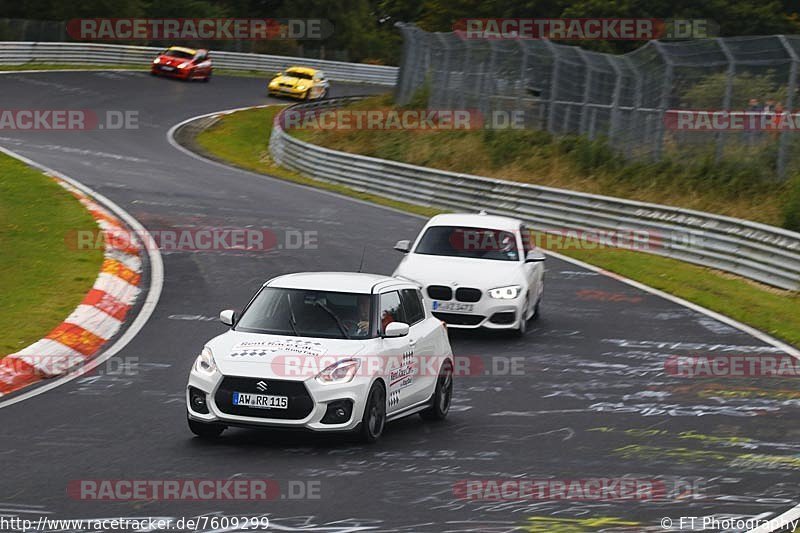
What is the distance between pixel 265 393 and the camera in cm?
1038

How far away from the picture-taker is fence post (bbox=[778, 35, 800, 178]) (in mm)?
27844

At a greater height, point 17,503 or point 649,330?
point 17,503

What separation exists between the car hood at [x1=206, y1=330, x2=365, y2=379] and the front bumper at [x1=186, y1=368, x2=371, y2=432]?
71 mm

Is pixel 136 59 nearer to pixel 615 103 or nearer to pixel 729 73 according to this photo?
pixel 615 103

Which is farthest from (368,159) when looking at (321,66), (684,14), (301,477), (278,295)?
(321,66)

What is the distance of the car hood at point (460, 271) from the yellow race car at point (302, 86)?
133ft

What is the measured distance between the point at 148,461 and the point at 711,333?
10.4m

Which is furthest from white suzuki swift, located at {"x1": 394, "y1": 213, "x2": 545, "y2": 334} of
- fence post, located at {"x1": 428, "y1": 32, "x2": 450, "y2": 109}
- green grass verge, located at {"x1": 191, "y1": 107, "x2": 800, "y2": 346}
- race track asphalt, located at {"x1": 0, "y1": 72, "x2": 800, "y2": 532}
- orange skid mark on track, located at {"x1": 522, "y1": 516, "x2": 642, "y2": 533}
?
fence post, located at {"x1": 428, "y1": 32, "x2": 450, "y2": 109}

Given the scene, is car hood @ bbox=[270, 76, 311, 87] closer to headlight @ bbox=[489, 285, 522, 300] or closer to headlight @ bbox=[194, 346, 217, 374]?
headlight @ bbox=[489, 285, 522, 300]

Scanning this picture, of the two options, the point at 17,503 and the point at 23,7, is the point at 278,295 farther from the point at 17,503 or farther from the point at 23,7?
the point at 23,7

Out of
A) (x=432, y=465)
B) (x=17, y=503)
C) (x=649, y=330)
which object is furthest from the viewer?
(x=649, y=330)

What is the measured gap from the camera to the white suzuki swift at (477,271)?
16766 mm

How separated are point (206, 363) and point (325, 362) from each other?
0.98 meters

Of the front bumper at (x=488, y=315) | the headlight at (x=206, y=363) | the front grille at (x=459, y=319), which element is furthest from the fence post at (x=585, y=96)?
the headlight at (x=206, y=363)
